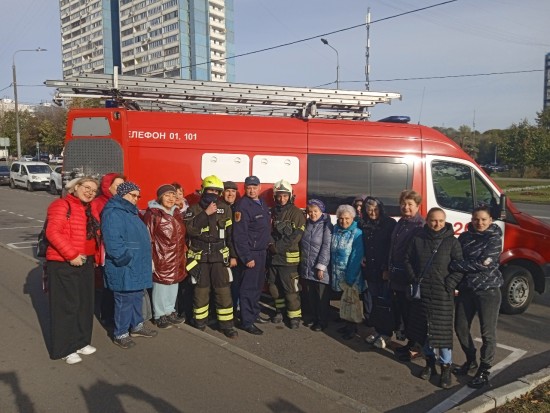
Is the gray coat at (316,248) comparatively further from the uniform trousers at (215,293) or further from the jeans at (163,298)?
the jeans at (163,298)

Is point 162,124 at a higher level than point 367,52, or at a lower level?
lower

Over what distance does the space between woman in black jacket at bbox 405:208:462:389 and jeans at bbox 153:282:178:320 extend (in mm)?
2702

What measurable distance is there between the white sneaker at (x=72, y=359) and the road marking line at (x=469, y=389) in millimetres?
3167

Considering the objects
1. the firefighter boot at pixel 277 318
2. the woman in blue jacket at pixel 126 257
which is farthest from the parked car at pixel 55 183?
the woman in blue jacket at pixel 126 257

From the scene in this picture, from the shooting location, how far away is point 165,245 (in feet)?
16.7

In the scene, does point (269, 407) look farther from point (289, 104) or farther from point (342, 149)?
point (289, 104)

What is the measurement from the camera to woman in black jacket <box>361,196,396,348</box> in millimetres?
4812

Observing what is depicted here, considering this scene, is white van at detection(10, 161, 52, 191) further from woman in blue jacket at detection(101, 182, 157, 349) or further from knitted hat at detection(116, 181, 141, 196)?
A: knitted hat at detection(116, 181, 141, 196)

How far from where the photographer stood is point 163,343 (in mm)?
4883

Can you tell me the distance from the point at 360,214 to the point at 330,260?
2.24 feet

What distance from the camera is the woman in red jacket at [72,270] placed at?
13.9ft

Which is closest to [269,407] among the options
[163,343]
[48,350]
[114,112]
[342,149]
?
→ [163,343]

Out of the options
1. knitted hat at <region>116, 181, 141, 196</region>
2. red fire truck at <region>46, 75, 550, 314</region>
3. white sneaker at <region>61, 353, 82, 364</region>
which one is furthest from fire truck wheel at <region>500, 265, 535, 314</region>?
white sneaker at <region>61, 353, 82, 364</region>


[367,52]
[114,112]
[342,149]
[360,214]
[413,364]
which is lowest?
[413,364]
